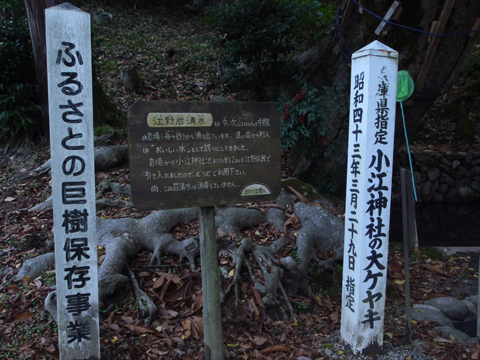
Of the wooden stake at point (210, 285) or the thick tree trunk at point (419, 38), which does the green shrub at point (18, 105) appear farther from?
the thick tree trunk at point (419, 38)

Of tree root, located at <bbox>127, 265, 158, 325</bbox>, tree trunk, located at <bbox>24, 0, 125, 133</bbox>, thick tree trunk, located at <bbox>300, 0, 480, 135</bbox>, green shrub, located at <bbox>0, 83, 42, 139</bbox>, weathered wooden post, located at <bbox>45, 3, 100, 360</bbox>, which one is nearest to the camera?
weathered wooden post, located at <bbox>45, 3, 100, 360</bbox>

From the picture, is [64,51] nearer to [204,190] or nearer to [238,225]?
[204,190]

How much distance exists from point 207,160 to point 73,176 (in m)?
1.06

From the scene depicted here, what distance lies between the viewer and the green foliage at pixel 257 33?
7242 millimetres

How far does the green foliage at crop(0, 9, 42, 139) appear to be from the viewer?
706 centimetres

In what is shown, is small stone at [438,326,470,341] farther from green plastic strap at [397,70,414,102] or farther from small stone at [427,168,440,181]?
small stone at [427,168,440,181]

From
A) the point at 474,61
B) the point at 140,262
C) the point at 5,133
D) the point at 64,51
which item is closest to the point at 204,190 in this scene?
the point at 64,51

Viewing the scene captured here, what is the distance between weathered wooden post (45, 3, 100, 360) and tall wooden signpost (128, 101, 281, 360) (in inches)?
16.1

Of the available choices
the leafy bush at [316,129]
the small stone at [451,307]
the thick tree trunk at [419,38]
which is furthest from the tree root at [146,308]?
the thick tree trunk at [419,38]

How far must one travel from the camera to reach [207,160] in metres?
3.13

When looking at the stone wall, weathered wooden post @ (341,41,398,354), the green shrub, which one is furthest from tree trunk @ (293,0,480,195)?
the green shrub

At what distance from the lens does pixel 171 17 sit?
14617 mm

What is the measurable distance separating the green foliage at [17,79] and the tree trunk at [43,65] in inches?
8.6

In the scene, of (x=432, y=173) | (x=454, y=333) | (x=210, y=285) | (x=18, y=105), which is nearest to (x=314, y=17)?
(x=432, y=173)
